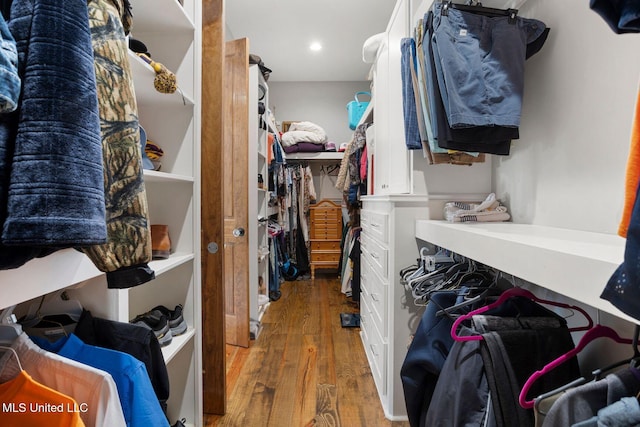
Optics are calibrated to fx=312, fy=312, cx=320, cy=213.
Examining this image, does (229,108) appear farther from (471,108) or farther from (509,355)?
(509,355)

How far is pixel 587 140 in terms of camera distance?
3.13ft

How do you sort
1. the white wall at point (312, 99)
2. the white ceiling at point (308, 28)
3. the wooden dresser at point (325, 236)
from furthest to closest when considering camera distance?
1. the white wall at point (312, 99)
2. the wooden dresser at point (325, 236)
3. the white ceiling at point (308, 28)

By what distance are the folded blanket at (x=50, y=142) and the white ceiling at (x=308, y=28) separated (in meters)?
2.76

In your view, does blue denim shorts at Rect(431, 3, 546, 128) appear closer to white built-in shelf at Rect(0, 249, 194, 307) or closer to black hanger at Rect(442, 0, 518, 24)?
black hanger at Rect(442, 0, 518, 24)

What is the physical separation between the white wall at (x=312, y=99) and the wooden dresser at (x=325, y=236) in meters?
1.11

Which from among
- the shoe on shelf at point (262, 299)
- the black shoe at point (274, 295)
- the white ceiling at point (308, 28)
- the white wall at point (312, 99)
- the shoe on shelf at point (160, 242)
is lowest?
the black shoe at point (274, 295)

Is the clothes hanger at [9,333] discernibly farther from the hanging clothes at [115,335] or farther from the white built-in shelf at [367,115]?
the white built-in shelf at [367,115]

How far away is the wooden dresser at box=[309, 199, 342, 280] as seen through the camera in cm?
419

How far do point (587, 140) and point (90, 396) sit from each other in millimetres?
1425

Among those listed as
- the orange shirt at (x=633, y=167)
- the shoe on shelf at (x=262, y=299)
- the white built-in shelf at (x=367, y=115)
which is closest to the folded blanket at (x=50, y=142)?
the orange shirt at (x=633, y=167)

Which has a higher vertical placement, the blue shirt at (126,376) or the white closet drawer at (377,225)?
the white closet drawer at (377,225)

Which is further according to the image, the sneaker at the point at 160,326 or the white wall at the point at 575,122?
the sneaker at the point at 160,326

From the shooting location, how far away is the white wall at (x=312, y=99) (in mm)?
4469

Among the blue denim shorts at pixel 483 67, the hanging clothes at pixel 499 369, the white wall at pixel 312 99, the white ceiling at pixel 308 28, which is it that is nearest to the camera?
the hanging clothes at pixel 499 369
